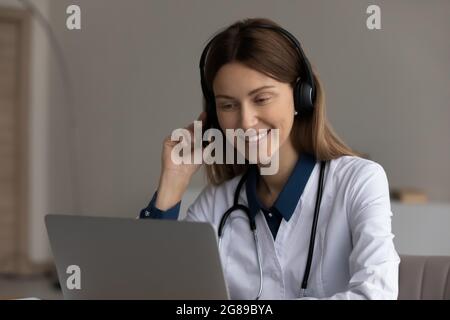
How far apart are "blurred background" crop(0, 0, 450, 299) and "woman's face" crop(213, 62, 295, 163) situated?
1.61 m

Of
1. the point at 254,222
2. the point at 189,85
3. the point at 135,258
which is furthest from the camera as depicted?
the point at 189,85

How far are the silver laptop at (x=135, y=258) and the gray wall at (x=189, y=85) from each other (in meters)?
2.64

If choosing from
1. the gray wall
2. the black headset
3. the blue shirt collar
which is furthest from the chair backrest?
the gray wall

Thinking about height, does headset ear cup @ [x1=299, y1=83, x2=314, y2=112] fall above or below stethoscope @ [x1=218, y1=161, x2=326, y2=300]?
above

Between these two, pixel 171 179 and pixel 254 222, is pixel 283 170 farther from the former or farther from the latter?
pixel 171 179

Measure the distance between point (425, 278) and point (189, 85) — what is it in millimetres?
2874

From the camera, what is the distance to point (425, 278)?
4.22 feet

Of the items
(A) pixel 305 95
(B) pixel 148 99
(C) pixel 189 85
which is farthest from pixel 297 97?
(B) pixel 148 99

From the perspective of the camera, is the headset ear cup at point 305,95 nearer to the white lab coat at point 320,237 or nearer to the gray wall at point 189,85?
the white lab coat at point 320,237

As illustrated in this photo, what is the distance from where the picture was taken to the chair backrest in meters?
1.27

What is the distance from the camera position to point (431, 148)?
3.48m

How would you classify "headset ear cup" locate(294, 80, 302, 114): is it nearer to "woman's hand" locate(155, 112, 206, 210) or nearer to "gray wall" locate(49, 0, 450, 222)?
"woman's hand" locate(155, 112, 206, 210)

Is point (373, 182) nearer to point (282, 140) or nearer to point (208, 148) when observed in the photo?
point (282, 140)

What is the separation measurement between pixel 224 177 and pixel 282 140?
0.21 meters
